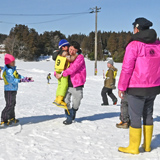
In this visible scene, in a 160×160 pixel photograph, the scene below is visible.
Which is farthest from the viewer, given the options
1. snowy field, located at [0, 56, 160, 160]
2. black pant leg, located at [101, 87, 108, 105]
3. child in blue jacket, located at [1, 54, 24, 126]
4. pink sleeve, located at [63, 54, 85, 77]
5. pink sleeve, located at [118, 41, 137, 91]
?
black pant leg, located at [101, 87, 108, 105]

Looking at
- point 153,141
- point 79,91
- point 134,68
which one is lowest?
point 153,141

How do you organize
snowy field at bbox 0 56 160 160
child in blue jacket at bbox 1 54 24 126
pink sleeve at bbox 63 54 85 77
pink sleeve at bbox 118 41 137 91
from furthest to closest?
child in blue jacket at bbox 1 54 24 126 → pink sleeve at bbox 63 54 85 77 → snowy field at bbox 0 56 160 160 → pink sleeve at bbox 118 41 137 91

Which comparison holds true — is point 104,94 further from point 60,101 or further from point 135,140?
point 135,140

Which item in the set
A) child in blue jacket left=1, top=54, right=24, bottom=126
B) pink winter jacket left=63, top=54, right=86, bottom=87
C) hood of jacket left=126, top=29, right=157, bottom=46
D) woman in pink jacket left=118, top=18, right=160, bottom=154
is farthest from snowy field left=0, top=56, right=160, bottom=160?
hood of jacket left=126, top=29, right=157, bottom=46

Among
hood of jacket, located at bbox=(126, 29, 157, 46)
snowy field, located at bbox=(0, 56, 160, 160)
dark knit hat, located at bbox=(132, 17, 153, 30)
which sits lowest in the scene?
snowy field, located at bbox=(0, 56, 160, 160)

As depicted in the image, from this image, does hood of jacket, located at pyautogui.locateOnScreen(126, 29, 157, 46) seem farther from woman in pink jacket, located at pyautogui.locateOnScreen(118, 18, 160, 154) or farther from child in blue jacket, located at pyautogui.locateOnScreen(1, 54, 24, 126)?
child in blue jacket, located at pyautogui.locateOnScreen(1, 54, 24, 126)

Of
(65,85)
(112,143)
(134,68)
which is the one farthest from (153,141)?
(65,85)

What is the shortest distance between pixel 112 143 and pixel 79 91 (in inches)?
51.5

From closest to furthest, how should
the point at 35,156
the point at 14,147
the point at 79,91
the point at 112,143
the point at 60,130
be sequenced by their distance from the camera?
1. the point at 35,156
2. the point at 14,147
3. the point at 112,143
4. the point at 60,130
5. the point at 79,91

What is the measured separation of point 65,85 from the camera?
463 cm

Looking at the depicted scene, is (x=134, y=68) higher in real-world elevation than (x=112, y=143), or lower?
higher

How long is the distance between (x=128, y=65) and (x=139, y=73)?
0.60 feet

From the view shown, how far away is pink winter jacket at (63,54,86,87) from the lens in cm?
450

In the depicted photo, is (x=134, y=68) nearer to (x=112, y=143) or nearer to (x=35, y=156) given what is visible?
(x=112, y=143)
